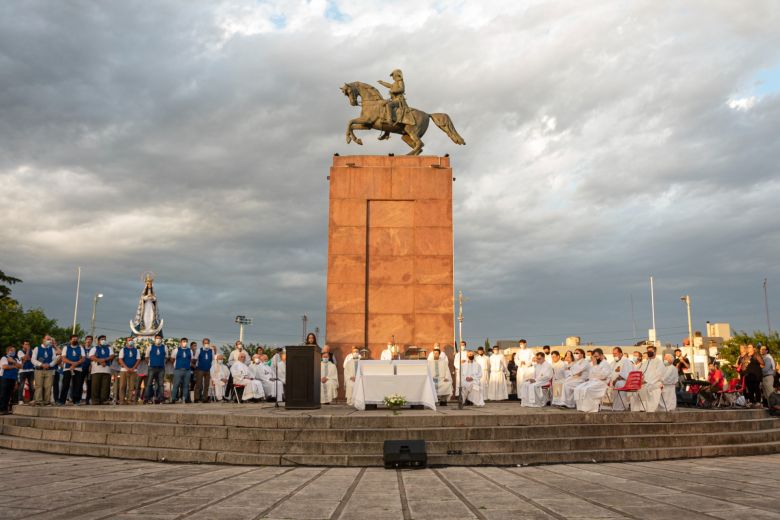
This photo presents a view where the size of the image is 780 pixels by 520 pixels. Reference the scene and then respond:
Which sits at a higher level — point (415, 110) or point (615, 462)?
point (415, 110)

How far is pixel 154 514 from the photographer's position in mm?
5723

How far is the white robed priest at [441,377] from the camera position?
15.8 meters

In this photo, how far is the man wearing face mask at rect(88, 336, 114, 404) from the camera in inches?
622

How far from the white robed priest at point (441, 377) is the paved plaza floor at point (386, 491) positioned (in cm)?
650

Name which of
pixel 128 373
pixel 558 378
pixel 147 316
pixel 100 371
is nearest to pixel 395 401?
pixel 558 378

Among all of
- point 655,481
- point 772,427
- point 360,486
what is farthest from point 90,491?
point 772,427

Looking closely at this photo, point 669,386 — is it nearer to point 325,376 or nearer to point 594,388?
point 594,388

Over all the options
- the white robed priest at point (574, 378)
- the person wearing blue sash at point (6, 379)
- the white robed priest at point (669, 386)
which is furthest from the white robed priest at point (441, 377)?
the person wearing blue sash at point (6, 379)

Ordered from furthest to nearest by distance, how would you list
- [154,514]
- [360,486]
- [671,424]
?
[671,424]
[360,486]
[154,514]

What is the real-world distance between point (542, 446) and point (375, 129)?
12340mm

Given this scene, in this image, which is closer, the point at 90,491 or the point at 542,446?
the point at 90,491

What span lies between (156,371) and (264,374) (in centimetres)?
291

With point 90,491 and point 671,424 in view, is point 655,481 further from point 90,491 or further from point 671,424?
point 90,491

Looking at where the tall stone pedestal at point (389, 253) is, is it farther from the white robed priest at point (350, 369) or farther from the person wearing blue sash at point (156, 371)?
the person wearing blue sash at point (156, 371)
